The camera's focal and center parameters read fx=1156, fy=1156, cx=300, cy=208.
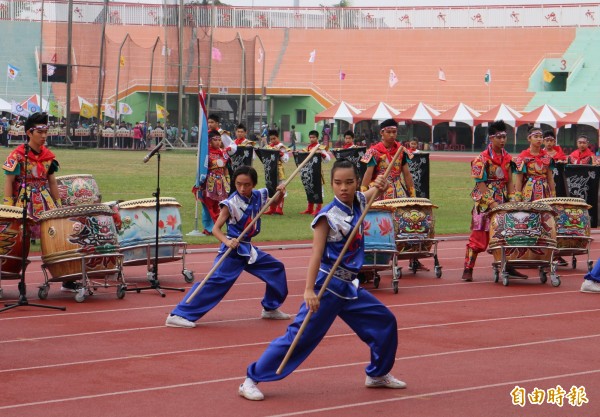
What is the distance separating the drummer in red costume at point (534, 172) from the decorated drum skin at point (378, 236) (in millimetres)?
2516

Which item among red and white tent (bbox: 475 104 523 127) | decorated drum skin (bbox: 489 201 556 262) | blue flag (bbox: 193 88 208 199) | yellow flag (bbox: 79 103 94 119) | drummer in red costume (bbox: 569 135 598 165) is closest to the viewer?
decorated drum skin (bbox: 489 201 556 262)

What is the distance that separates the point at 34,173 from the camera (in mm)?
12383

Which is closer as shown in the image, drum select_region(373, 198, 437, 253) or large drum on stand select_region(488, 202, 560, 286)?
large drum on stand select_region(488, 202, 560, 286)

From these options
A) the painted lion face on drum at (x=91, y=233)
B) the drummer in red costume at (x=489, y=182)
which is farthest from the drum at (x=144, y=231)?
the drummer in red costume at (x=489, y=182)

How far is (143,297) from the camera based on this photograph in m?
11.9

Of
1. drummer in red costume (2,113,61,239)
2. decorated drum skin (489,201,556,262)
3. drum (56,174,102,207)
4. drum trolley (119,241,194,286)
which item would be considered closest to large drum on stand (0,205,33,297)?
drummer in red costume (2,113,61,239)

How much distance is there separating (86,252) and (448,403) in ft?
17.3

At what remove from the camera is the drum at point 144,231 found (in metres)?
12.8

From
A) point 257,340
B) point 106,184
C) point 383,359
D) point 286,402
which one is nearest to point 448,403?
point 383,359

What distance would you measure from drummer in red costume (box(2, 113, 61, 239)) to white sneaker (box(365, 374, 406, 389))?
5.63 meters

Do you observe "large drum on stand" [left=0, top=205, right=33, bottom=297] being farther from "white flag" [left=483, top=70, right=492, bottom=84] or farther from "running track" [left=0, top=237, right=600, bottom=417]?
"white flag" [left=483, top=70, right=492, bottom=84]

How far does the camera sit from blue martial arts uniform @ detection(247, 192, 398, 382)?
7238 millimetres

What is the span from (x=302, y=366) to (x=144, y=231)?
488cm

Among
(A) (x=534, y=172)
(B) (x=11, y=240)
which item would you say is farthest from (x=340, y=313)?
(A) (x=534, y=172)
